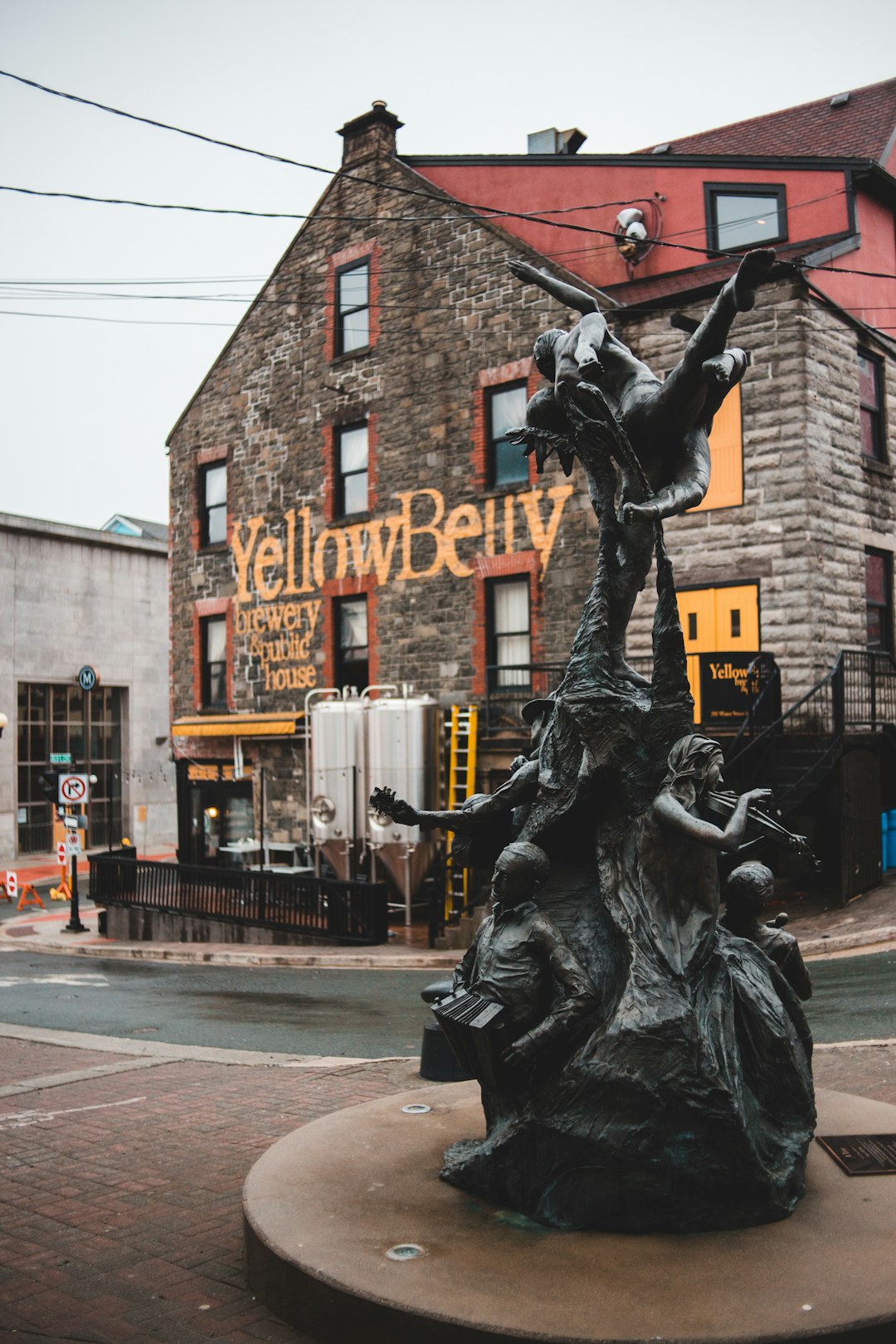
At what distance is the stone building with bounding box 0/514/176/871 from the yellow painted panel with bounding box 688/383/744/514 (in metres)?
21.5

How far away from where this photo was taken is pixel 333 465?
84.2 feet

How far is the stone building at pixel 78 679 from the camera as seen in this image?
3738 cm

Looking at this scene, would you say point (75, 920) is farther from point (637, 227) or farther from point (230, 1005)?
point (637, 227)

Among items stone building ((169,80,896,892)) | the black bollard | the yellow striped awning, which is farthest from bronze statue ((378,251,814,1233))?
the yellow striped awning

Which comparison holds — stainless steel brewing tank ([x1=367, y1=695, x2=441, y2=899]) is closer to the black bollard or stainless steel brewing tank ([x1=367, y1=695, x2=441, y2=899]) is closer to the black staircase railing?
the black bollard

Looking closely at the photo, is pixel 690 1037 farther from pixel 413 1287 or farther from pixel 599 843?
pixel 413 1287

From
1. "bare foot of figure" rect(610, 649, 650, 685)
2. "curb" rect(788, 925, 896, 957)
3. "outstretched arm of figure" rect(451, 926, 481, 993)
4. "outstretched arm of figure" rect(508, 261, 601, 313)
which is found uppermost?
"outstretched arm of figure" rect(508, 261, 601, 313)

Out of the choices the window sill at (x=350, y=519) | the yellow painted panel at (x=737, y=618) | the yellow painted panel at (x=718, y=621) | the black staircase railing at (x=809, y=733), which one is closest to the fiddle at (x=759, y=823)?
the black staircase railing at (x=809, y=733)

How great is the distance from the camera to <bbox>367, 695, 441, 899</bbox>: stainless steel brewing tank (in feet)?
68.9

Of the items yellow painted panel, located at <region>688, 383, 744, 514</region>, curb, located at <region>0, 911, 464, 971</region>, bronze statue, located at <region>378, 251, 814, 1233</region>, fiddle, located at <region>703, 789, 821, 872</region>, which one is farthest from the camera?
yellow painted panel, located at <region>688, 383, 744, 514</region>

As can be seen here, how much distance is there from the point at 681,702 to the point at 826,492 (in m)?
14.0

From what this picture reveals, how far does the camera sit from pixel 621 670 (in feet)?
21.5

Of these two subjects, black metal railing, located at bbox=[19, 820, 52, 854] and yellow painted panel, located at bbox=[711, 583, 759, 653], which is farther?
black metal railing, located at bbox=[19, 820, 52, 854]

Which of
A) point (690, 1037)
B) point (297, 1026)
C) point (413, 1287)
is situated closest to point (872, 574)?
point (297, 1026)
